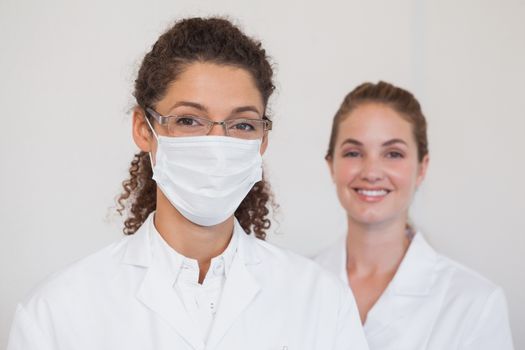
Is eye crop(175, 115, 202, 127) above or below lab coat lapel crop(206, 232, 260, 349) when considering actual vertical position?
above

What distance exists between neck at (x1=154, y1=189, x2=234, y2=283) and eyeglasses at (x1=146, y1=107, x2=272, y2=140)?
186mm

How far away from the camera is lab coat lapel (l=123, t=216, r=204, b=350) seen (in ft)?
5.09

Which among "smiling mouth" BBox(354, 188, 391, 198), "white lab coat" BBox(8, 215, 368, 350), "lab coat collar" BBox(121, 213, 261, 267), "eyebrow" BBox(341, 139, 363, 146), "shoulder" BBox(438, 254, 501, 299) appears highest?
"eyebrow" BBox(341, 139, 363, 146)

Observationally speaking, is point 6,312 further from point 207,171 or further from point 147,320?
point 207,171

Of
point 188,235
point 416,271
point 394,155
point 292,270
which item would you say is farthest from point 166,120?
point 416,271

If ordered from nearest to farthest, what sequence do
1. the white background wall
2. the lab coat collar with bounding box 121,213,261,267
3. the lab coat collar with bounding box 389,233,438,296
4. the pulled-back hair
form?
1. the lab coat collar with bounding box 121,213,261,267
2. the lab coat collar with bounding box 389,233,438,296
3. the pulled-back hair
4. the white background wall

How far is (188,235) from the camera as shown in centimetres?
166

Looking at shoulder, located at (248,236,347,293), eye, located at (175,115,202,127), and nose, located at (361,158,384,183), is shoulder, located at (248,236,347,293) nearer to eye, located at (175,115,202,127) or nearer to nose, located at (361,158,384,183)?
eye, located at (175,115,202,127)

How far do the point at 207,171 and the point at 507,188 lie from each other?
1912mm

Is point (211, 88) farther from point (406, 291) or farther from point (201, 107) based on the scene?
point (406, 291)

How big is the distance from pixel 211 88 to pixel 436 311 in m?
1.06

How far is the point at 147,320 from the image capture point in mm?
1568

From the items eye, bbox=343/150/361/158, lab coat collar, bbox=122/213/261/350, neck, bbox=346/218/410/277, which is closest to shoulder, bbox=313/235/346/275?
neck, bbox=346/218/410/277

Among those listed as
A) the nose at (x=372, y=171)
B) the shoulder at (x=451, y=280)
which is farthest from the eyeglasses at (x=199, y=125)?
the shoulder at (x=451, y=280)
